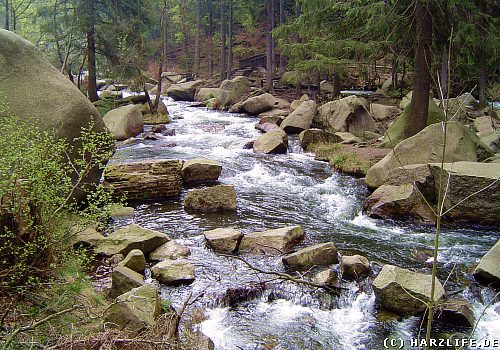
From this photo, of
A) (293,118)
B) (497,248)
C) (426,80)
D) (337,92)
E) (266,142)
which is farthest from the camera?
(337,92)

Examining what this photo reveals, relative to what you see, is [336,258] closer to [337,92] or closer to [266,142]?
[266,142]

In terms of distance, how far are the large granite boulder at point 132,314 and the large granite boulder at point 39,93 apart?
155 inches

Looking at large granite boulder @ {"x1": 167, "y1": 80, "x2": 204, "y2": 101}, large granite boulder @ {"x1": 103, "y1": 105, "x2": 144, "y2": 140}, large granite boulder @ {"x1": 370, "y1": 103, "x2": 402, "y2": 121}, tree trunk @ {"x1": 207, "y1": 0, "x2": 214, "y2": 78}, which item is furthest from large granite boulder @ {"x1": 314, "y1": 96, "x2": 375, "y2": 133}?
tree trunk @ {"x1": 207, "y1": 0, "x2": 214, "y2": 78}

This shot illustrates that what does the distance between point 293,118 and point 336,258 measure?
12.1 meters

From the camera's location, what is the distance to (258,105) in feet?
80.1

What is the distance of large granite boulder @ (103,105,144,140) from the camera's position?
17719 millimetres

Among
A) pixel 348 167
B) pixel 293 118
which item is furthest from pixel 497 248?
pixel 293 118

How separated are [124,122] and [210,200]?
938cm

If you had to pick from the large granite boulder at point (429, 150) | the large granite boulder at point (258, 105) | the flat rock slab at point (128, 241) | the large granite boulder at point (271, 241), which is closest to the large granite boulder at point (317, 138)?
the large granite boulder at point (429, 150)

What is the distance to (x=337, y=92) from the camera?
2320 centimetres

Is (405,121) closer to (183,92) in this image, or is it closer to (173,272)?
(173,272)

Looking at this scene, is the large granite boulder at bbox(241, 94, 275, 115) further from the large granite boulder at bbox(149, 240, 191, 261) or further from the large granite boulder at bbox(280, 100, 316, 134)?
the large granite boulder at bbox(149, 240, 191, 261)

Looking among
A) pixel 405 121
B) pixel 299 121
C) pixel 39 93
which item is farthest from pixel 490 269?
pixel 299 121

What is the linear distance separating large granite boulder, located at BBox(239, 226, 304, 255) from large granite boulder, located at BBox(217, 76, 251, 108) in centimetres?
1943
